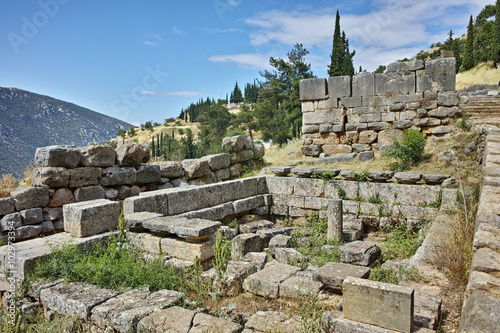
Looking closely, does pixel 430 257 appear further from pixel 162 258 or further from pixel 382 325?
pixel 162 258

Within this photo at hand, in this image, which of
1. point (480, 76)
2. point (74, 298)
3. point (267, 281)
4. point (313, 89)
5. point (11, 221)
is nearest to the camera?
point (74, 298)

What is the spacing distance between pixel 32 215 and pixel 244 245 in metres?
4.76

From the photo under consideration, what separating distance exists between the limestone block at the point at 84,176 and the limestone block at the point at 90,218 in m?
2.14

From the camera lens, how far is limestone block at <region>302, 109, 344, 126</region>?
1178 cm

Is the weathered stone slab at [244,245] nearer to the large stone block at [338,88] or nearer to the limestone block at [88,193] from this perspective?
the limestone block at [88,193]

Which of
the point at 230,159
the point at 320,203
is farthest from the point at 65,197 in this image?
the point at 320,203

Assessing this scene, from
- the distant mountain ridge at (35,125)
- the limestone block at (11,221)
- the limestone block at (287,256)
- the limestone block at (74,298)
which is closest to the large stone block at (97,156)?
the limestone block at (11,221)

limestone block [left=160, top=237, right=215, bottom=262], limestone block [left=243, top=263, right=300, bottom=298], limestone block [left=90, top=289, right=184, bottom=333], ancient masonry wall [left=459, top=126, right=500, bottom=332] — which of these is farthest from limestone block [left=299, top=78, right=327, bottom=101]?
limestone block [left=90, top=289, right=184, bottom=333]

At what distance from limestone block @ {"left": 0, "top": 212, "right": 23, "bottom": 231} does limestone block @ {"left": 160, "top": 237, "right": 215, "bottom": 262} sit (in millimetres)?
3739

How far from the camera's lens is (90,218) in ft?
18.2

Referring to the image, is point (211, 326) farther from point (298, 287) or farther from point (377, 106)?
point (377, 106)

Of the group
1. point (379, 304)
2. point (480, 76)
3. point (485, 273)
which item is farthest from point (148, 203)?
point (480, 76)

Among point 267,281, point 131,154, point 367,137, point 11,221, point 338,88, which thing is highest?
point 338,88

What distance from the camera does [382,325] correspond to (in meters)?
2.86
